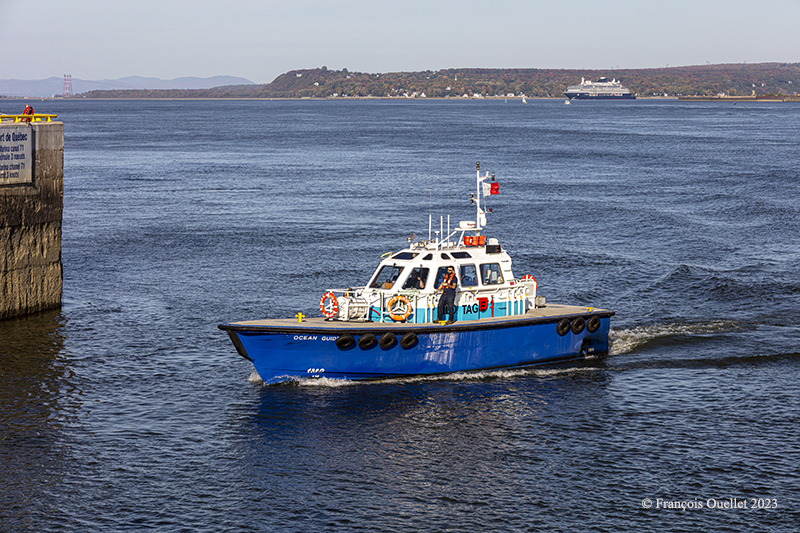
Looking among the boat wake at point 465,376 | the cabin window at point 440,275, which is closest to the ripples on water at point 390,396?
the boat wake at point 465,376

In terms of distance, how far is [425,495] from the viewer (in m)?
15.5

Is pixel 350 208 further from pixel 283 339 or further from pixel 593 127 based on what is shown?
pixel 593 127

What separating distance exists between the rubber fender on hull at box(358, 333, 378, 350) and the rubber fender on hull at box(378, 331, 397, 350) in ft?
0.54

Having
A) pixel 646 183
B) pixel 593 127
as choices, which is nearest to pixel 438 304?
pixel 646 183

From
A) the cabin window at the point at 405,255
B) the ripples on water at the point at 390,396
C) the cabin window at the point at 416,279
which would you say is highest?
the cabin window at the point at 405,255

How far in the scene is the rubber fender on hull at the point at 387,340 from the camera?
A: 794 inches

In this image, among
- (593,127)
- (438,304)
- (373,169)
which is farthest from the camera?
(593,127)

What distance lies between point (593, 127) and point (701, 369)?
116m

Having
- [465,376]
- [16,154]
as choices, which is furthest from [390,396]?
[16,154]

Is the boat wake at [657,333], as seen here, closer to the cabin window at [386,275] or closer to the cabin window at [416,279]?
the cabin window at [416,279]

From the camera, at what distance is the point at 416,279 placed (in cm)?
2159

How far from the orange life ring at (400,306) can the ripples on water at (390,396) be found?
1644mm

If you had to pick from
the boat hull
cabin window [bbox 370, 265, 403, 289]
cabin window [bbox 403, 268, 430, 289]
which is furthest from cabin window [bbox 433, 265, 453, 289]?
the boat hull

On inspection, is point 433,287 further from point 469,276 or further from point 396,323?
point 396,323
